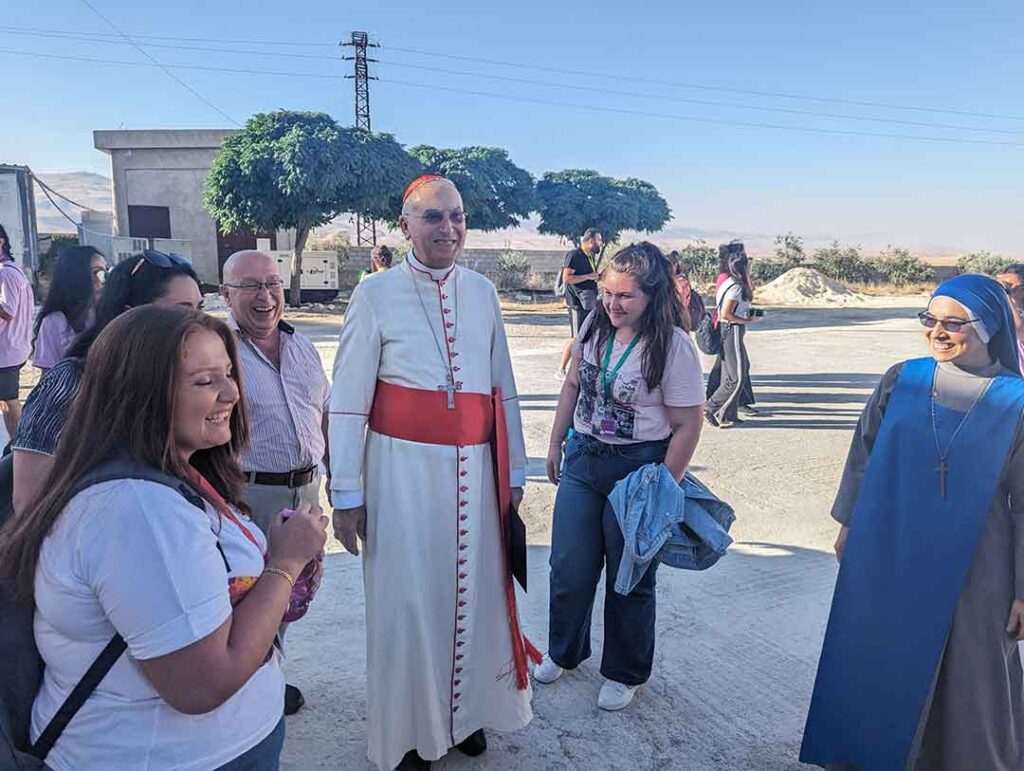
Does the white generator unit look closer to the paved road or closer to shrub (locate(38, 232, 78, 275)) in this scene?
shrub (locate(38, 232, 78, 275))

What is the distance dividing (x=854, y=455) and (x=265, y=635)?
2085 mm

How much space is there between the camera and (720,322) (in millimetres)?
8297

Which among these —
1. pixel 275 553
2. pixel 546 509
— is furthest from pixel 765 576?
pixel 275 553

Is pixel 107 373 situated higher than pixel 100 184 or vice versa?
pixel 100 184

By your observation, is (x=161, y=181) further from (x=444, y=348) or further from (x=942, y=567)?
(x=942, y=567)

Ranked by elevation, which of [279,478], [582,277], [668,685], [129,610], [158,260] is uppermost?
[158,260]

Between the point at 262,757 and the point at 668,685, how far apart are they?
7.17 ft

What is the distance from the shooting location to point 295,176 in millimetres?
21953

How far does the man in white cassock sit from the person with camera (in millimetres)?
5665

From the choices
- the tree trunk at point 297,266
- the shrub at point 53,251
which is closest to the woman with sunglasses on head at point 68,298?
the tree trunk at point 297,266

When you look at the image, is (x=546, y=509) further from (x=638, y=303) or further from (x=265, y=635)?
(x=265, y=635)

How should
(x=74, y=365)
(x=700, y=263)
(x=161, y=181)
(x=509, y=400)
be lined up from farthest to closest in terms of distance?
(x=700, y=263) → (x=161, y=181) → (x=509, y=400) → (x=74, y=365)

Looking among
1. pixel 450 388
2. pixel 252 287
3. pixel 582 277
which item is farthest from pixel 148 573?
pixel 582 277

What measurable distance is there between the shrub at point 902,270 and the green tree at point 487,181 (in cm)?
1770
